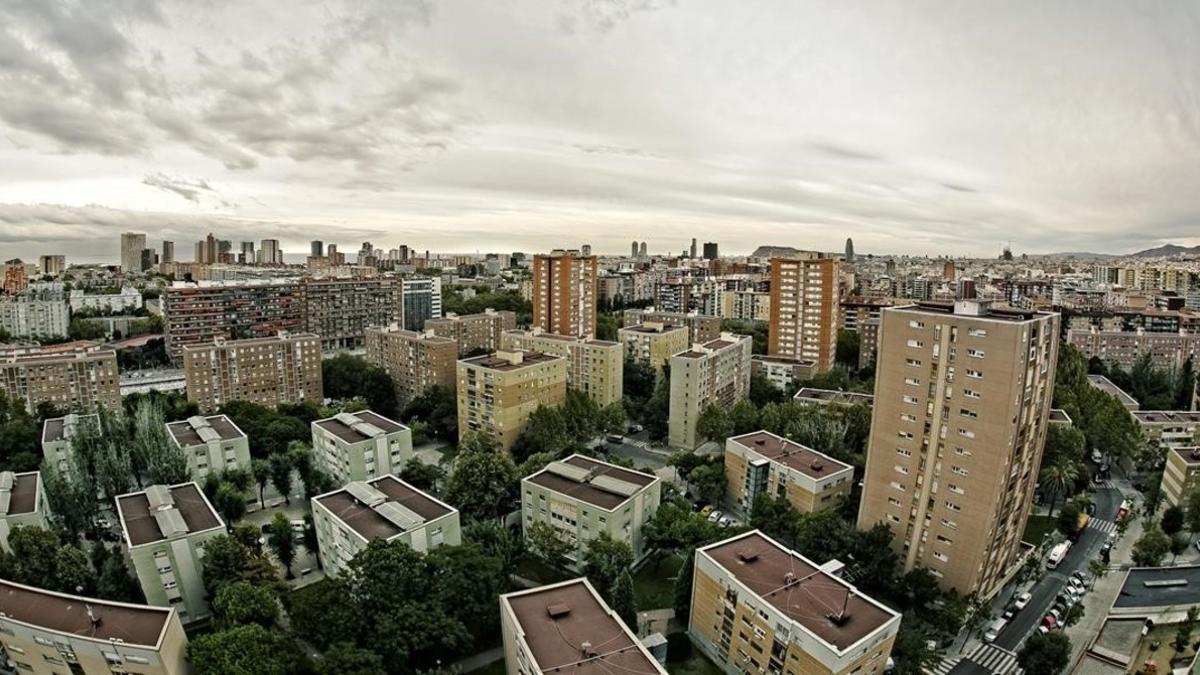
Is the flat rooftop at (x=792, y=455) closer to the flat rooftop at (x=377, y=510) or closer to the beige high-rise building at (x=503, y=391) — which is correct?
the beige high-rise building at (x=503, y=391)

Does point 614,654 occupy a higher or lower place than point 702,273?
lower

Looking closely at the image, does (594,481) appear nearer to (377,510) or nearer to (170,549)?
(377,510)

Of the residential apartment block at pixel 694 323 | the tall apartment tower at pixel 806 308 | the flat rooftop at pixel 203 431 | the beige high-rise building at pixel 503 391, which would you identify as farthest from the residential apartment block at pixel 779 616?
the residential apartment block at pixel 694 323

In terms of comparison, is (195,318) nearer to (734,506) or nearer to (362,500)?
(362,500)

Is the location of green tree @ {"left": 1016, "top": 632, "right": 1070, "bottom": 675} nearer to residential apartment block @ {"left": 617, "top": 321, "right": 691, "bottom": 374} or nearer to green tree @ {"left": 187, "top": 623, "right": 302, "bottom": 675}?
green tree @ {"left": 187, "top": 623, "right": 302, "bottom": 675}

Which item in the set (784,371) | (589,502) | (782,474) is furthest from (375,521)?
(784,371)

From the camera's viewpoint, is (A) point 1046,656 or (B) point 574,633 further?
(A) point 1046,656

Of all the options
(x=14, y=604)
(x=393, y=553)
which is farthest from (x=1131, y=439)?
(x=14, y=604)
